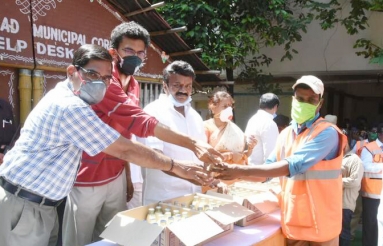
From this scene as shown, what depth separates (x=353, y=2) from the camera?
22.5ft

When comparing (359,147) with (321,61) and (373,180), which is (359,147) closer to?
(373,180)

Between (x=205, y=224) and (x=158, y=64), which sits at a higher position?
(x=158, y=64)

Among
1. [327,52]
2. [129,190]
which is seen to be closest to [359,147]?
[327,52]

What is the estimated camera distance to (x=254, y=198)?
251 centimetres

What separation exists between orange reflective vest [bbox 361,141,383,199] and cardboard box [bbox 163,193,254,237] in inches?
127

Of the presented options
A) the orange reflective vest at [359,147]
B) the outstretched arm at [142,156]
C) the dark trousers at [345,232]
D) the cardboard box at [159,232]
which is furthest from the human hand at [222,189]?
the orange reflective vest at [359,147]

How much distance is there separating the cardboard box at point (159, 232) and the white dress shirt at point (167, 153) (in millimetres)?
671

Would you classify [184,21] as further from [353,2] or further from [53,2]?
[353,2]

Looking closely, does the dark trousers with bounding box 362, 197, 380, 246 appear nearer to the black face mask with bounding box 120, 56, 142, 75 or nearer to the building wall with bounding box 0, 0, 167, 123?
the black face mask with bounding box 120, 56, 142, 75

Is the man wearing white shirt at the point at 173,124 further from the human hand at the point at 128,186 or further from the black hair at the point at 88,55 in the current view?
the black hair at the point at 88,55

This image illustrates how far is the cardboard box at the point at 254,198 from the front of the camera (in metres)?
2.36

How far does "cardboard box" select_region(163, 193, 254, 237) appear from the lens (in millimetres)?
2006

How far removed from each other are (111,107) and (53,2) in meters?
2.35

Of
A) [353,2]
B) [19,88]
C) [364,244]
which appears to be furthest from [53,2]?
[353,2]
